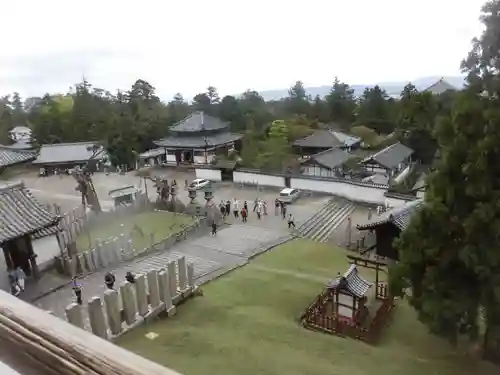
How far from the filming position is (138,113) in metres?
33.3

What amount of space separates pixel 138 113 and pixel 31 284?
84.9 ft

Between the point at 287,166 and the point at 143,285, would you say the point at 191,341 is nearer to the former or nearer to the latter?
the point at 143,285

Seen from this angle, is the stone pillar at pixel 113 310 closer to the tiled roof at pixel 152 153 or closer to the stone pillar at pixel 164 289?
the stone pillar at pixel 164 289

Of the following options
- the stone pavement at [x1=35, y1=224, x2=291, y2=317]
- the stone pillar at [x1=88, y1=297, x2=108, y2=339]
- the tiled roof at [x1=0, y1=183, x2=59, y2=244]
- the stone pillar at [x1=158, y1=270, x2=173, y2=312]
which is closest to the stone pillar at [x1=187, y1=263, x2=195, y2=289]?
the stone pillar at [x1=158, y1=270, x2=173, y2=312]

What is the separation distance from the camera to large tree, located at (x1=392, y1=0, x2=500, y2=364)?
16.8 feet

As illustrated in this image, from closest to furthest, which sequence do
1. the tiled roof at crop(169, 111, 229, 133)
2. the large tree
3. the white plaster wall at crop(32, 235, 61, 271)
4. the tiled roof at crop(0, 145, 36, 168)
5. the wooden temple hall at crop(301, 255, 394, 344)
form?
1. the large tree
2. the wooden temple hall at crop(301, 255, 394, 344)
3. the white plaster wall at crop(32, 235, 61, 271)
4. the tiled roof at crop(0, 145, 36, 168)
5. the tiled roof at crop(169, 111, 229, 133)

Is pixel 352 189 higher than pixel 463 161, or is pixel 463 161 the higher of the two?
pixel 463 161

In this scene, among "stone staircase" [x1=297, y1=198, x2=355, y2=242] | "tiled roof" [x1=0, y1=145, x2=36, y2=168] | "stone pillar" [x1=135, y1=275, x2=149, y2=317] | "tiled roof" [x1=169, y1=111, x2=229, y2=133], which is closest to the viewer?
"stone pillar" [x1=135, y1=275, x2=149, y2=317]

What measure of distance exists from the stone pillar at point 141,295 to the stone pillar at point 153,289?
5.6 inches

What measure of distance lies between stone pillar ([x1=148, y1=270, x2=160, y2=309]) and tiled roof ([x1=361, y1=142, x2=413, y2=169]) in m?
16.7

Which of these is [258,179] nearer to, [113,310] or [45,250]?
[45,250]

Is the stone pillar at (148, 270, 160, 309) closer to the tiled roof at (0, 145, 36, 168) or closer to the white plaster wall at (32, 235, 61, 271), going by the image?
the white plaster wall at (32, 235, 61, 271)

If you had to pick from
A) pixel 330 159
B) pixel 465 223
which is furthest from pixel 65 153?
pixel 465 223

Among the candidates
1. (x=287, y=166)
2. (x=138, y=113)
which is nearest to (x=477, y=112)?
(x=287, y=166)
